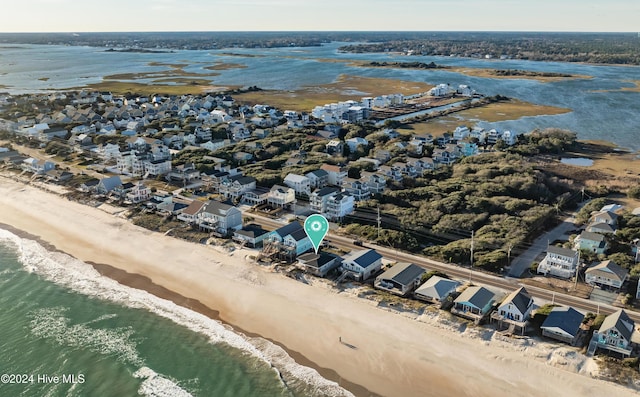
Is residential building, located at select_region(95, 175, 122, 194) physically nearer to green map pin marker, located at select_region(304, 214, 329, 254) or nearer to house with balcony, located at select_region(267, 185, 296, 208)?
house with balcony, located at select_region(267, 185, 296, 208)

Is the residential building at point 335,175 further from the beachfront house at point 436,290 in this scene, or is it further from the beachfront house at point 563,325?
the beachfront house at point 563,325

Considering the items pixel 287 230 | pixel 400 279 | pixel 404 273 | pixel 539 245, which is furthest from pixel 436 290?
pixel 539 245

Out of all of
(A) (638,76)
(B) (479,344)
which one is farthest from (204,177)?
(A) (638,76)

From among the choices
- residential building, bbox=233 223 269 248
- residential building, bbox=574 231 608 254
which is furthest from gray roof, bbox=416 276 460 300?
residential building, bbox=233 223 269 248

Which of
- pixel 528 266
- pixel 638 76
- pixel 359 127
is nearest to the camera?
pixel 528 266

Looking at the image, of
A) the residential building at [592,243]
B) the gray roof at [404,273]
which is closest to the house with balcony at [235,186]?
the gray roof at [404,273]

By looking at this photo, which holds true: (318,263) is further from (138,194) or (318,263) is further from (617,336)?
(138,194)

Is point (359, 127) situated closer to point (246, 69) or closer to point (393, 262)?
point (393, 262)
